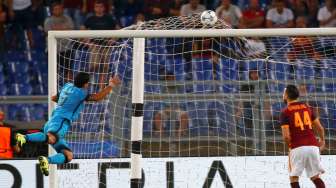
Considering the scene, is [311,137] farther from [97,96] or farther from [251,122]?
[97,96]

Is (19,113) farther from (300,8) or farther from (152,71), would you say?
(300,8)

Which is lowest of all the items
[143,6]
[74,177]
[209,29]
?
[74,177]

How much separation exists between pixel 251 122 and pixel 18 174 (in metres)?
3.21

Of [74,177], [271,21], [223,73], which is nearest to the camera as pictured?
[74,177]

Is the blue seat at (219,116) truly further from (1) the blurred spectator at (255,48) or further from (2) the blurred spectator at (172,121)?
(1) the blurred spectator at (255,48)

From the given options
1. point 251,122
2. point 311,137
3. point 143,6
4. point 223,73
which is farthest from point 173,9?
point 311,137

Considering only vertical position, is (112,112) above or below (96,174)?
above

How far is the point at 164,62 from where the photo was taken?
46.5 feet

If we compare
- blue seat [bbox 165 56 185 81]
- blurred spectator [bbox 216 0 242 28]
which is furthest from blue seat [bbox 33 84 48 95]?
blurred spectator [bbox 216 0 242 28]

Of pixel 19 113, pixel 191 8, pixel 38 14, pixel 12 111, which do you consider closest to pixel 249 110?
pixel 191 8

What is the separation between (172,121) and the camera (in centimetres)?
1320

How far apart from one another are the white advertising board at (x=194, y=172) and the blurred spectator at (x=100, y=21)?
318 cm

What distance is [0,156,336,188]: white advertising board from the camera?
12.7 m

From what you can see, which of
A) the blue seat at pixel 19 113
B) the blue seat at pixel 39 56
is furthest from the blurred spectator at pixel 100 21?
the blue seat at pixel 19 113
